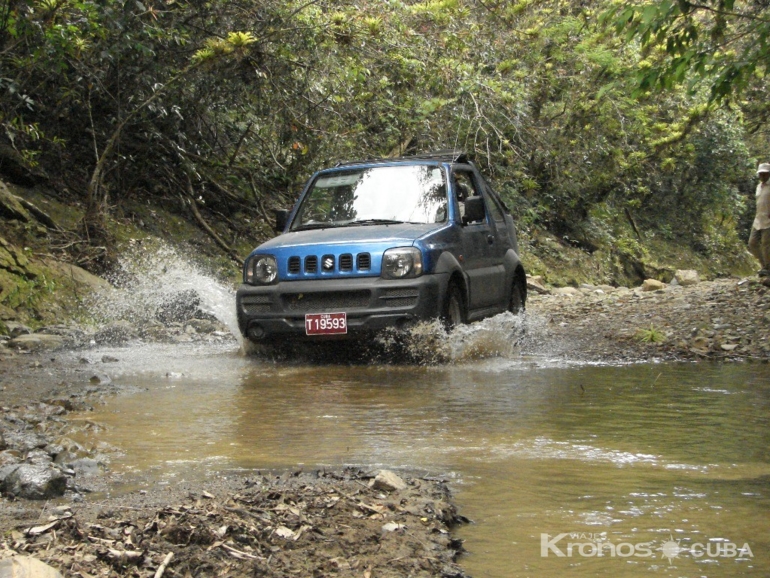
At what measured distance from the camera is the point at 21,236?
38.5 feet

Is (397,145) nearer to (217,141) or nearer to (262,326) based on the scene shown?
(217,141)

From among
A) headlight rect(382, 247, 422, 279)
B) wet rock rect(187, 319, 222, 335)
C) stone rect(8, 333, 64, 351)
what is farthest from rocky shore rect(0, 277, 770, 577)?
wet rock rect(187, 319, 222, 335)

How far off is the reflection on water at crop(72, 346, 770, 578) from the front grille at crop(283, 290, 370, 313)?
0.52 meters

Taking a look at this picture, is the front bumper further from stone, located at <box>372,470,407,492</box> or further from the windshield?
stone, located at <box>372,470,407,492</box>

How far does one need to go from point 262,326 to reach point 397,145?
9.58 metres

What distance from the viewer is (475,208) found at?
8.74m

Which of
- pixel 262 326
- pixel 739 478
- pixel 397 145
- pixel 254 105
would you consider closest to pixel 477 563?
pixel 739 478

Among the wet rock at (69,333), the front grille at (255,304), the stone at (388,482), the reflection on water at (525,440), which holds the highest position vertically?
the front grille at (255,304)

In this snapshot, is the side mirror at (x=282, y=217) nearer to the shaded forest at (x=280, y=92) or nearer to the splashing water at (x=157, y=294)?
the splashing water at (x=157, y=294)

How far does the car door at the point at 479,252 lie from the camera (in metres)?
8.99

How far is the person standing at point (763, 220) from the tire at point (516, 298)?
471 cm

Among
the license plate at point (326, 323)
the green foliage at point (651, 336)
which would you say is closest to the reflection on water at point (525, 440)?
the license plate at point (326, 323)

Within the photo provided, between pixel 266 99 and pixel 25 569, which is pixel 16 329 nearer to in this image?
pixel 266 99

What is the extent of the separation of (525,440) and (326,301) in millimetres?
3413
